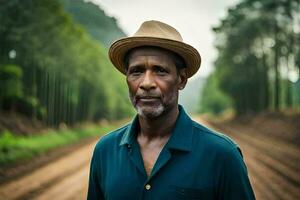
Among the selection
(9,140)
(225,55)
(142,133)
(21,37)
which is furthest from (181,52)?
(225,55)

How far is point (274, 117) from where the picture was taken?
3497 cm

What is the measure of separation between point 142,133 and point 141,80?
42 cm

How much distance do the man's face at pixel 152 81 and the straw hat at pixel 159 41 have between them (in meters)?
0.08

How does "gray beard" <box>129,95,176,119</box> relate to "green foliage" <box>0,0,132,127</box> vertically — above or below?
below

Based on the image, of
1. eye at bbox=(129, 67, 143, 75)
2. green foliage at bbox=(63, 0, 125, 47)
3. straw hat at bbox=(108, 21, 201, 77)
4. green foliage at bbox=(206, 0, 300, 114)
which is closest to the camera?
straw hat at bbox=(108, 21, 201, 77)

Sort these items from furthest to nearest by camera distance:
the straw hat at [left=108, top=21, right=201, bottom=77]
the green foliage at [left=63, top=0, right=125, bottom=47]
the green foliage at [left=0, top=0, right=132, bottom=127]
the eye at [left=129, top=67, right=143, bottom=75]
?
the green foliage at [left=63, top=0, right=125, bottom=47], the green foliage at [left=0, top=0, right=132, bottom=127], the eye at [left=129, top=67, right=143, bottom=75], the straw hat at [left=108, top=21, right=201, bottom=77]

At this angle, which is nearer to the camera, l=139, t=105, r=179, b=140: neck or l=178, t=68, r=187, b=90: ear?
l=139, t=105, r=179, b=140: neck

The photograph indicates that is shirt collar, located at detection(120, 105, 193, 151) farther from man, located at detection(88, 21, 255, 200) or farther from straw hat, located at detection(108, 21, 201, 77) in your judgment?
straw hat, located at detection(108, 21, 201, 77)

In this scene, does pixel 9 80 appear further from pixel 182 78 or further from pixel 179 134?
pixel 179 134

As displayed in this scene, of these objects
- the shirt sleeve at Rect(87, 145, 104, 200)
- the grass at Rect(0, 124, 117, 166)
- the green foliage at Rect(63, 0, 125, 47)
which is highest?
the green foliage at Rect(63, 0, 125, 47)

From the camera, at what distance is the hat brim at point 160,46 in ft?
9.18

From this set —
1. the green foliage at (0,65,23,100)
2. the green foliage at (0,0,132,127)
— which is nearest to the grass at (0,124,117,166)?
the green foliage at (0,65,23,100)

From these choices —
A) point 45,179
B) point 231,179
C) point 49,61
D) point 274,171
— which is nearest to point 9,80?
point 49,61

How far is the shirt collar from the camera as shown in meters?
2.62
